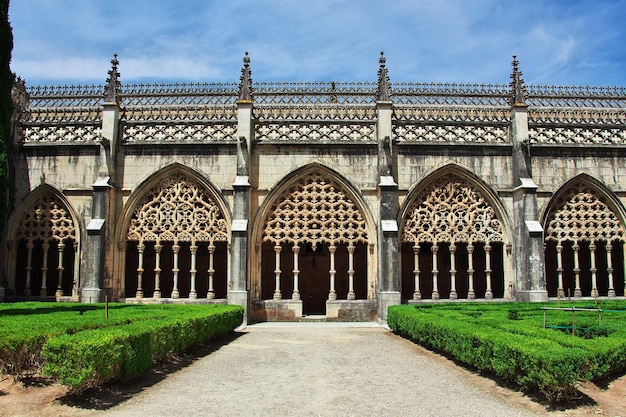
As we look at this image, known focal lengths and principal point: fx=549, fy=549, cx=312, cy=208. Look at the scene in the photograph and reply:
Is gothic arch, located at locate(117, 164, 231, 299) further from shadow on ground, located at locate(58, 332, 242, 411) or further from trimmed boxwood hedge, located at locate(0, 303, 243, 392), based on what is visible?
shadow on ground, located at locate(58, 332, 242, 411)

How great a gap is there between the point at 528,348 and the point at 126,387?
18.6 ft

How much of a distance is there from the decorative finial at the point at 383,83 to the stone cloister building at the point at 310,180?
40 mm

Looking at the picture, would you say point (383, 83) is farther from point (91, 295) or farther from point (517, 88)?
point (91, 295)

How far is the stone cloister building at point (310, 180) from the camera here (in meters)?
17.2

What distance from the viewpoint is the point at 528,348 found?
23.9ft

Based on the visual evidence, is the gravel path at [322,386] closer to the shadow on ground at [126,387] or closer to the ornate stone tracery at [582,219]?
the shadow on ground at [126,387]

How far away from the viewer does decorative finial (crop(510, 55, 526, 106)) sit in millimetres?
17828

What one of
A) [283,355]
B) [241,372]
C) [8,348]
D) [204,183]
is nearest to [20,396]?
[8,348]

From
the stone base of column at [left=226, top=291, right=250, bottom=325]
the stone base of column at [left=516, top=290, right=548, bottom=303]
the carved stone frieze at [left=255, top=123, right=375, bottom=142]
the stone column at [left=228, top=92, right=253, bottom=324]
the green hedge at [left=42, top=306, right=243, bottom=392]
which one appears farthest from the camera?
the carved stone frieze at [left=255, top=123, right=375, bottom=142]

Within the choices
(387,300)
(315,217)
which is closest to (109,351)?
(387,300)

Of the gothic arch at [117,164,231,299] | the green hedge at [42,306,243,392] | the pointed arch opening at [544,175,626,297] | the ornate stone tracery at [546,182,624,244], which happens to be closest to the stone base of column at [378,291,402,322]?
the gothic arch at [117,164,231,299]

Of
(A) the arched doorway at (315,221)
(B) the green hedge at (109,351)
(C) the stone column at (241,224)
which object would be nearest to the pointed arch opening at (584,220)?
(A) the arched doorway at (315,221)

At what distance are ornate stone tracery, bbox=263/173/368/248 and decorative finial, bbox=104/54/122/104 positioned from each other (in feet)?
20.6

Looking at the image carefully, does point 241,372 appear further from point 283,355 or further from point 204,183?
point 204,183
